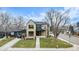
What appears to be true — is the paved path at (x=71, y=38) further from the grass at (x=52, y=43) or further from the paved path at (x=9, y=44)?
the paved path at (x=9, y=44)

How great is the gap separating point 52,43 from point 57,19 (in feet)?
1.23

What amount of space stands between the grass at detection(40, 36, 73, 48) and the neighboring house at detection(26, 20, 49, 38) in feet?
0.26

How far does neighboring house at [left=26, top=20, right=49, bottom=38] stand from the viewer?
2586 millimetres

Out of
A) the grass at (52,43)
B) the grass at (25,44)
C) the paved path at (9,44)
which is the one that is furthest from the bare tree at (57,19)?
the paved path at (9,44)

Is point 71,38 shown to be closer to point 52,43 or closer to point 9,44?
point 52,43

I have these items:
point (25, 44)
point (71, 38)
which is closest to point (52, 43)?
point (71, 38)

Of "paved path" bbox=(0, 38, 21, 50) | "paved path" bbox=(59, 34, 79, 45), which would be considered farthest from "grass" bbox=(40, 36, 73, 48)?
"paved path" bbox=(0, 38, 21, 50)

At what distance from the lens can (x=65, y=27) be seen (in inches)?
102

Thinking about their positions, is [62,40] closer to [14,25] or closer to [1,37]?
[14,25]

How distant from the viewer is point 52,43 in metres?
2.60

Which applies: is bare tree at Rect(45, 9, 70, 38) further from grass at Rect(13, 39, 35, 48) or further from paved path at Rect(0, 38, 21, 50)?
paved path at Rect(0, 38, 21, 50)

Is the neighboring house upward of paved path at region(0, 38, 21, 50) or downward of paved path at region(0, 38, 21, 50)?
upward
